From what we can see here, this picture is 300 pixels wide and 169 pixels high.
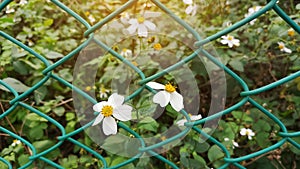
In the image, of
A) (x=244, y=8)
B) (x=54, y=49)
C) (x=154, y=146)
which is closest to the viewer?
(x=154, y=146)

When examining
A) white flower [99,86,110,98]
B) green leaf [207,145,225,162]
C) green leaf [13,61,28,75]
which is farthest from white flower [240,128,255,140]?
green leaf [13,61,28,75]

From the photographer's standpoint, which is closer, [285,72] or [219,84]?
[219,84]

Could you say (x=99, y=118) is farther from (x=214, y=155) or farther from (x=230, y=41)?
(x=230, y=41)

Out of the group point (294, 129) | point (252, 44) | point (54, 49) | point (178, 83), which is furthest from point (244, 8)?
point (178, 83)

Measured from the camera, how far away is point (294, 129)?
4.54 ft

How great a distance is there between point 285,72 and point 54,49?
1029mm

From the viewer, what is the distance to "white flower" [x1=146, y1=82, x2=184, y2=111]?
0.73 meters

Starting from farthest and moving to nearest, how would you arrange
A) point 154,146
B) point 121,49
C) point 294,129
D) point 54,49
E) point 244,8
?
point 244,8, point 54,49, point 294,129, point 121,49, point 154,146

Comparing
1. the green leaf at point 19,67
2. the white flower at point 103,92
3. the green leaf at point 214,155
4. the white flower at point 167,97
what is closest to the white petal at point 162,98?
the white flower at point 167,97

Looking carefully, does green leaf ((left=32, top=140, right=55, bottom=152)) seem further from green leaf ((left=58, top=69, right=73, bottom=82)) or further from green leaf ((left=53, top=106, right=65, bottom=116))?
green leaf ((left=58, top=69, right=73, bottom=82))

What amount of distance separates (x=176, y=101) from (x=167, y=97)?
2 cm

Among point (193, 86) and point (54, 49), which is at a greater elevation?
point (54, 49)

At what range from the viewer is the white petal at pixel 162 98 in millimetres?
725

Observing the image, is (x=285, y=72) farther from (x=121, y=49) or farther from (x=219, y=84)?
(x=121, y=49)
